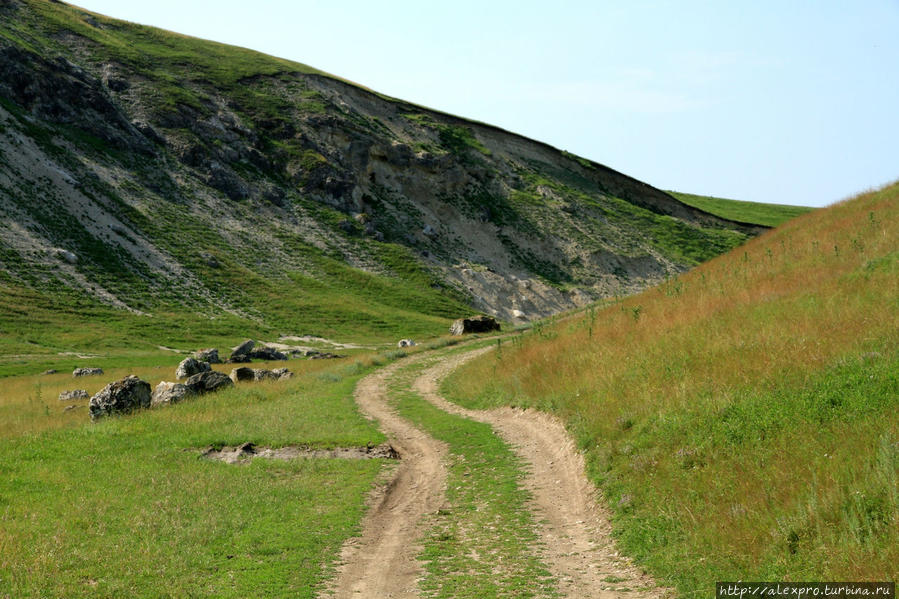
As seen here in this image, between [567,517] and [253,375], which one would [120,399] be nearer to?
[253,375]

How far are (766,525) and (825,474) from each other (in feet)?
3.51

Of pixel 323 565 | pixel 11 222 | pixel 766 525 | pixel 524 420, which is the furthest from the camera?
pixel 11 222

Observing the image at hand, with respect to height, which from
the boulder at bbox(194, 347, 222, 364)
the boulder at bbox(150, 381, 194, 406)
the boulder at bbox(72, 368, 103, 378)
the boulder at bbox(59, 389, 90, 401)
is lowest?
the boulder at bbox(72, 368, 103, 378)

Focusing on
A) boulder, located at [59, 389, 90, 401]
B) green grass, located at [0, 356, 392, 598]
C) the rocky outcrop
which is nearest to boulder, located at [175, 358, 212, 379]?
the rocky outcrop

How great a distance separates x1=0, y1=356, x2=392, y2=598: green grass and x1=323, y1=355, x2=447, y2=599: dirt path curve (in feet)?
1.38

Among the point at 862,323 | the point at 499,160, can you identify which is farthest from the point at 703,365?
the point at 499,160

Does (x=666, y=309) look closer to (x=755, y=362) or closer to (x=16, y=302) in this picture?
(x=755, y=362)

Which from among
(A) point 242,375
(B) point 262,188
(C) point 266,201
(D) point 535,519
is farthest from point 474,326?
(B) point 262,188

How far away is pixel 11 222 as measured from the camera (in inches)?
2913

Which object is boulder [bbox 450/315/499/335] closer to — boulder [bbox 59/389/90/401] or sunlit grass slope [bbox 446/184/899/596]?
boulder [bbox 59/389/90/401]

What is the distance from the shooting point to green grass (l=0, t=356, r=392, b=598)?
1047 centimetres

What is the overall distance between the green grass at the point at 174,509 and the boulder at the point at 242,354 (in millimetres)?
30063

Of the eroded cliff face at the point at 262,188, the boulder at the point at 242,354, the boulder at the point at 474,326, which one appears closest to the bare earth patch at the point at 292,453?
the boulder at the point at 242,354

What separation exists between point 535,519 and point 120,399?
22584 mm
